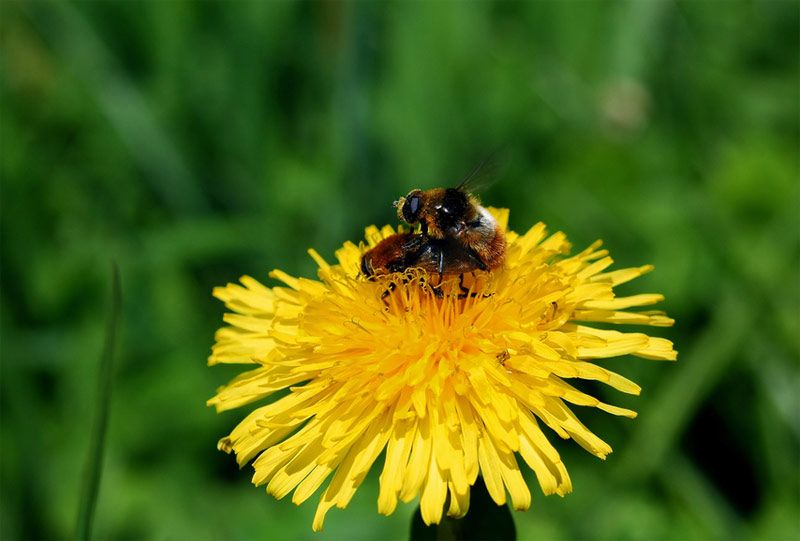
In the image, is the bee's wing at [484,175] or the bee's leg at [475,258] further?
the bee's wing at [484,175]

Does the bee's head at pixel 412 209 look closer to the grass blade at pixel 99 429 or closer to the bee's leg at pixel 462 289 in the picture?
the bee's leg at pixel 462 289

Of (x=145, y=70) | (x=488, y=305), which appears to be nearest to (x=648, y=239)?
(x=488, y=305)

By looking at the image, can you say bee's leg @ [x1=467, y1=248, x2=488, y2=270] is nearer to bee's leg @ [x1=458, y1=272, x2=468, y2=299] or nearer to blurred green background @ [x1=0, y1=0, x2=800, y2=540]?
bee's leg @ [x1=458, y1=272, x2=468, y2=299]

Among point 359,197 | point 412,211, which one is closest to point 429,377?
point 412,211

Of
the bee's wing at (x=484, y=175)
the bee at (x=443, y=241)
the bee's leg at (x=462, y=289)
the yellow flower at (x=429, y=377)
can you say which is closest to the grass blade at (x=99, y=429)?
the yellow flower at (x=429, y=377)

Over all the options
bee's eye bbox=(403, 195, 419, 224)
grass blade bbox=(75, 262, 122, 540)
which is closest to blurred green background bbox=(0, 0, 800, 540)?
grass blade bbox=(75, 262, 122, 540)

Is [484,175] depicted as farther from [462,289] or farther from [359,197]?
[359,197]

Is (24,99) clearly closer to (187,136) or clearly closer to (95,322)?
(187,136)
